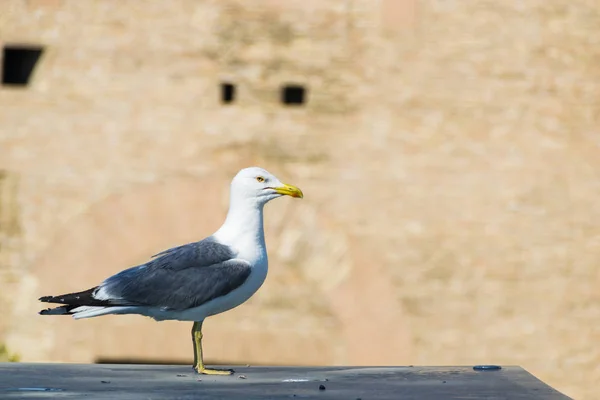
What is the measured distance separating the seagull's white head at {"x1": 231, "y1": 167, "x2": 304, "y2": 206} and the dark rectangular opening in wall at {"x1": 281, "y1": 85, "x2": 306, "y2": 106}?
5527mm

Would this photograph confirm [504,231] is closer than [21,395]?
No

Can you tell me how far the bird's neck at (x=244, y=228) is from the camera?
A: 579cm

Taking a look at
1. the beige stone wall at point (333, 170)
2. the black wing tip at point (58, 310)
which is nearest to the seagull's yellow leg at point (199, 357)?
the black wing tip at point (58, 310)

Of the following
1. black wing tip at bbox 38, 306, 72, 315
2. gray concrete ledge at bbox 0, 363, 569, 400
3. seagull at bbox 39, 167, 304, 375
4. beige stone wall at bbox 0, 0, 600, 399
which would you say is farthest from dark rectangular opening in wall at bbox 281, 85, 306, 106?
black wing tip at bbox 38, 306, 72, 315

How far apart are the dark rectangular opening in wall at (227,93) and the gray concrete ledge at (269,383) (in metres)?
5.41

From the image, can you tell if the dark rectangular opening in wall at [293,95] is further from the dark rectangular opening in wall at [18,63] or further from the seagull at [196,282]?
the seagull at [196,282]

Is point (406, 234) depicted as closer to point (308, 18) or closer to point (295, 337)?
point (295, 337)

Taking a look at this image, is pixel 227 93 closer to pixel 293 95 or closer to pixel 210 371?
pixel 293 95

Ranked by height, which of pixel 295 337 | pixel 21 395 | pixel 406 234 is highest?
pixel 406 234

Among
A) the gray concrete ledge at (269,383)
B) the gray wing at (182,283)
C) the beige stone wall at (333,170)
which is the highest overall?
the beige stone wall at (333,170)

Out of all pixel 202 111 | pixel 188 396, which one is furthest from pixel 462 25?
pixel 188 396

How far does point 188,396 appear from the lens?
4801 millimetres

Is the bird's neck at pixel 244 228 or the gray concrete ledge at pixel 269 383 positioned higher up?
the bird's neck at pixel 244 228

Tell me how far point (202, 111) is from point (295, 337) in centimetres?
203
